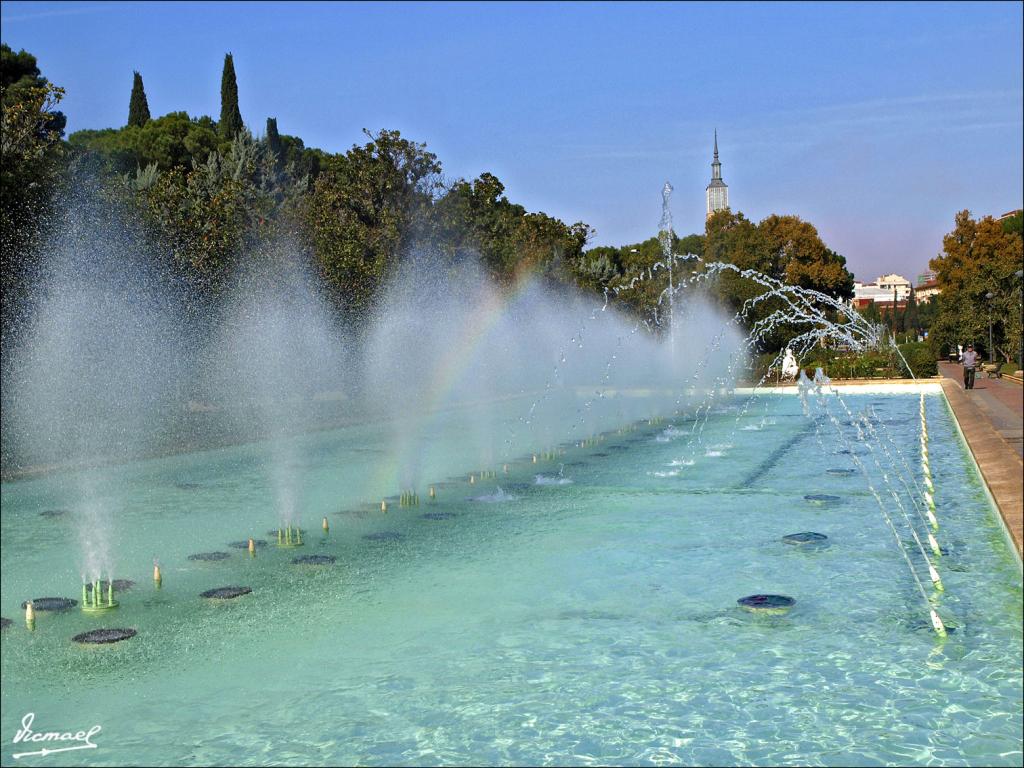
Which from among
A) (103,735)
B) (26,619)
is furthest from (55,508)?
(103,735)

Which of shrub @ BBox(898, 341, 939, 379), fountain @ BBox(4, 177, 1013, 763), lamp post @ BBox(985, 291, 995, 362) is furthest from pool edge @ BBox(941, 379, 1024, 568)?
lamp post @ BBox(985, 291, 995, 362)

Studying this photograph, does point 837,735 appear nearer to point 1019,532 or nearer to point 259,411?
point 1019,532

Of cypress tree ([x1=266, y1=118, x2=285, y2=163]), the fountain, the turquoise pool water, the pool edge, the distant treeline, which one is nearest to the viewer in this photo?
the turquoise pool water

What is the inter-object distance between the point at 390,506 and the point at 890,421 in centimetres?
1307

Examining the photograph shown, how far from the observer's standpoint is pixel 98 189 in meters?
18.3

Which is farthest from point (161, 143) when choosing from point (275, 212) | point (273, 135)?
point (275, 212)

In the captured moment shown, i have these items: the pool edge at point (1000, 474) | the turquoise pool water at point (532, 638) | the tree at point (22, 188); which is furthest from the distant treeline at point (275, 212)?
the pool edge at point (1000, 474)

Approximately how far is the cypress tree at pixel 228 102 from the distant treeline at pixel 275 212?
66 millimetres

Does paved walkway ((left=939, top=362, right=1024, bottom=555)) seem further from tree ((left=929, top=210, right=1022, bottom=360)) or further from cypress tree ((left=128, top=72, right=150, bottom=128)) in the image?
cypress tree ((left=128, top=72, right=150, bottom=128))

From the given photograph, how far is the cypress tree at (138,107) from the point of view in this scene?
2132 inches

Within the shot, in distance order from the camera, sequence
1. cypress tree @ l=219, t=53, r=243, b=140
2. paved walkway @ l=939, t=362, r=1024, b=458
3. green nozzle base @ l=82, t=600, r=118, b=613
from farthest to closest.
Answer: cypress tree @ l=219, t=53, r=243, b=140 → paved walkway @ l=939, t=362, r=1024, b=458 → green nozzle base @ l=82, t=600, r=118, b=613

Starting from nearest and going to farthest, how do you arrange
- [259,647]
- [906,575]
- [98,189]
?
1. [259,647]
2. [906,575]
3. [98,189]

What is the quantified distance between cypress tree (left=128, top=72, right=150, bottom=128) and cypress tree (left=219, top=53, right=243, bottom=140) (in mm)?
4210

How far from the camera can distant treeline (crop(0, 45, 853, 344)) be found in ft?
54.0
